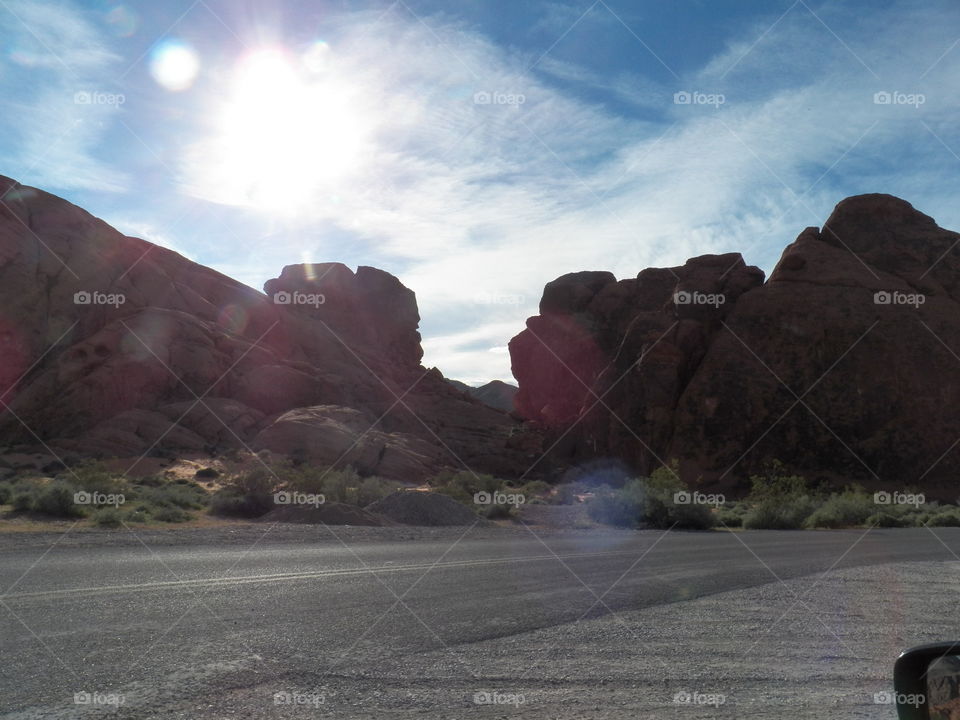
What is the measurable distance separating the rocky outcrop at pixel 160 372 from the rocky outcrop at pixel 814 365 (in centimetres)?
1458

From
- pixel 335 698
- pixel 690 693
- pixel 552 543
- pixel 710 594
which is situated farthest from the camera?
pixel 552 543

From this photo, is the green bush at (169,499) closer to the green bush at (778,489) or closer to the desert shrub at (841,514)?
the green bush at (778,489)

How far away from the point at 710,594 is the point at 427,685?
18.4 ft

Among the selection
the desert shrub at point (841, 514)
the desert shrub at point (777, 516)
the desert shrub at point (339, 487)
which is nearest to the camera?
the desert shrub at point (339, 487)

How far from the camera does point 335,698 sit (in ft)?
17.2

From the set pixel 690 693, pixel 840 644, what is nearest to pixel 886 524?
pixel 840 644

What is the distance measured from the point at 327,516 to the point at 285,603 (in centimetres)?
1434

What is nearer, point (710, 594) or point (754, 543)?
point (710, 594)

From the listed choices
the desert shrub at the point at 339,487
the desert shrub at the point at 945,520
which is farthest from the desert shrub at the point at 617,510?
the desert shrub at the point at 945,520

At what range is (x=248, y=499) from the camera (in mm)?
25344

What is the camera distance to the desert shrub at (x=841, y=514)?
28547 millimetres

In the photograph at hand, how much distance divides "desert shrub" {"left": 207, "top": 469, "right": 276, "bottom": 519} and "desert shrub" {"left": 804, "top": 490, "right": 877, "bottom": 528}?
18.8 meters

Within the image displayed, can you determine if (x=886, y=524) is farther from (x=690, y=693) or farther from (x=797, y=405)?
(x=690, y=693)

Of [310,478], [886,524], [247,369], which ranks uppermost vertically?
[247,369]
